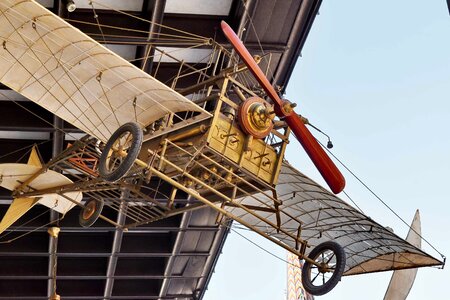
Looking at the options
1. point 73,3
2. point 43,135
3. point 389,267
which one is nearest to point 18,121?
point 43,135

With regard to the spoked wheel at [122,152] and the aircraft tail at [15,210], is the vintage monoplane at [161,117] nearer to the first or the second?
the spoked wheel at [122,152]

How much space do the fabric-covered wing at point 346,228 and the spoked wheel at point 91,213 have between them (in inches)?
114

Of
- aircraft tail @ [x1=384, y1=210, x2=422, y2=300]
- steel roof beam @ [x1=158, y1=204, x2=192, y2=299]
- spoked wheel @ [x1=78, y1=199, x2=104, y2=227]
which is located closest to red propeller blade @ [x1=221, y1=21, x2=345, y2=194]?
spoked wheel @ [x1=78, y1=199, x2=104, y2=227]

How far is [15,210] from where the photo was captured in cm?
1795

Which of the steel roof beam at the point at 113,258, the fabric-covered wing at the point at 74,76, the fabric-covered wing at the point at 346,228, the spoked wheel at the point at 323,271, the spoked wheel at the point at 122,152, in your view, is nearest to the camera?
the spoked wheel at the point at 122,152

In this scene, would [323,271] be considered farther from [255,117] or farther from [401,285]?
[401,285]

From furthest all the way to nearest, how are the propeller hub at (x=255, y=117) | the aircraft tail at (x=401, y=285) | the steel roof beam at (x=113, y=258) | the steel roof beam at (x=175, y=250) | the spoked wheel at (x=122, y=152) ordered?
the steel roof beam at (x=175, y=250), the steel roof beam at (x=113, y=258), the aircraft tail at (x=401, y=285), the propeller hub at (x=255, y=117), the spoked wheel at (x=122, y=152)

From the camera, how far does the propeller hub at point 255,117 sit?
44.0 ft

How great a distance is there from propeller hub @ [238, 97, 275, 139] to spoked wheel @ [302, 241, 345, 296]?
105 inches

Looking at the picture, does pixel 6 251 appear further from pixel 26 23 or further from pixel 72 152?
pixel 26 23

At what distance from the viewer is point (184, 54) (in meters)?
17.9

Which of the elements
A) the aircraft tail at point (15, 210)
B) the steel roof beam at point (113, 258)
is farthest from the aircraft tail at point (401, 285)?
the aircraft tail at point (15, 210)

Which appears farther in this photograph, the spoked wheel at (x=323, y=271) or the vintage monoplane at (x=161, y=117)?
the spoked wheel at (x=323, y=271)

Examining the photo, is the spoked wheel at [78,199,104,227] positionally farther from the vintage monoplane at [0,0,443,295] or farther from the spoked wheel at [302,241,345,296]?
the spoked wheel at [302,241,345,296]
